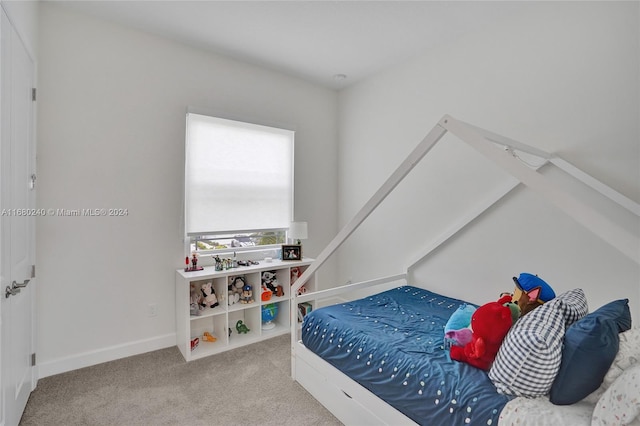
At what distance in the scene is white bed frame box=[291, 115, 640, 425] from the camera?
3.55ft

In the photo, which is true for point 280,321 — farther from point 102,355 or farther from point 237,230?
point 102,355

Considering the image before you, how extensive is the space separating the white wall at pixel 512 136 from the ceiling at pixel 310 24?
0.71ft

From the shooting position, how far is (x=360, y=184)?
3.71m

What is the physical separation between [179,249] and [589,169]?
321 centimetres

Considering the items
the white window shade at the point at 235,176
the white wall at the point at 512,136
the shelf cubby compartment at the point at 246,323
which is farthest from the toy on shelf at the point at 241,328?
the white wall at the point at 512,136

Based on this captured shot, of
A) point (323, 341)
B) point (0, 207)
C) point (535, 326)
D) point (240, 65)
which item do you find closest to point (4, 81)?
point (0, 207)

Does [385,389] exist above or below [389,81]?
below

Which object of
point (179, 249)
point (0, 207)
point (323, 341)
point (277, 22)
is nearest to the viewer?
point (0, 207)

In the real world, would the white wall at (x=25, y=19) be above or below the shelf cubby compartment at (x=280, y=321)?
above

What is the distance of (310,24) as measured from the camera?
8.47 ft

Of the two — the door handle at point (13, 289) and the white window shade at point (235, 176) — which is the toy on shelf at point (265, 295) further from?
the door handle at point (13, 289)

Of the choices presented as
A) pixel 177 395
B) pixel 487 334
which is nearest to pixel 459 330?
pixel 487 334

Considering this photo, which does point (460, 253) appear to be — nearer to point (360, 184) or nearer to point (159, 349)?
point (360, 184)

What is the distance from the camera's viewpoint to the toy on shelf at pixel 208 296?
2.87 m
